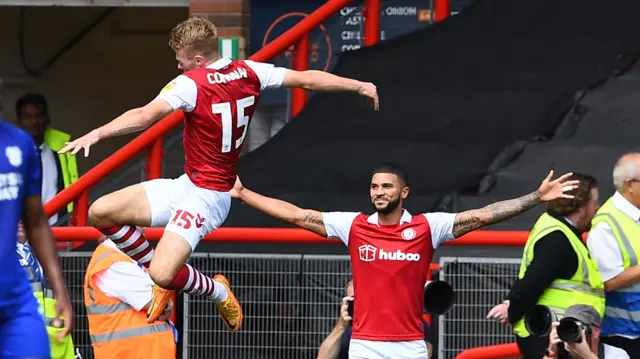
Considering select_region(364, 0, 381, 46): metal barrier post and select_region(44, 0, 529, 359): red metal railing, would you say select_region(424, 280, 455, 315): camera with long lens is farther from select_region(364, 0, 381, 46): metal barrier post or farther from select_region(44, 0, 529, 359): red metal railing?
select_region(364, 0, 381, 46): metal barrier post

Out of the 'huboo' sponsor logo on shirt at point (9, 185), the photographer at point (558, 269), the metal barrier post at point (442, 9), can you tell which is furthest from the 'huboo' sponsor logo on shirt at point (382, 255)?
the metal barrier post at point (442, 9)

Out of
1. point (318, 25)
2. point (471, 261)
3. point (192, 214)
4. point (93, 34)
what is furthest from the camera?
point (93, 34)

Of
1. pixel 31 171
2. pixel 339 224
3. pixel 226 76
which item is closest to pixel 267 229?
pixel 339 224

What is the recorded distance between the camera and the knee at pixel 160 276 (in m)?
8.52

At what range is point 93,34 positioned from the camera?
52.2ft

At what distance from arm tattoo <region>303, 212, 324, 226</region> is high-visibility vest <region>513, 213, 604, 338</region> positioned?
1.45 meters

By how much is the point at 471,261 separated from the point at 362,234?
1.07 m

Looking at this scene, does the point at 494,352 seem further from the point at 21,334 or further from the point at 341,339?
the point at 21,334

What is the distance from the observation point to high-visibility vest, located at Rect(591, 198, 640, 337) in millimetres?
8242

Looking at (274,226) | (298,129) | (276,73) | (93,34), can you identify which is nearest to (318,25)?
(298,129)

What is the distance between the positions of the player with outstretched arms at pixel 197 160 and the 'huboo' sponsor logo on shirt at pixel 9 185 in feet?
7.48

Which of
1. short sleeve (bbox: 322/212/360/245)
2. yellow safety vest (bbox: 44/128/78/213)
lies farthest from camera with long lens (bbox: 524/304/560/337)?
yellow safety vest (bbox: 44/128/78/213)

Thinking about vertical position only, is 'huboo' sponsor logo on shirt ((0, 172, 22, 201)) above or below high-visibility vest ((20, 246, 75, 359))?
above

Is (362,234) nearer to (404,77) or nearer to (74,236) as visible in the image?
(74,236)
